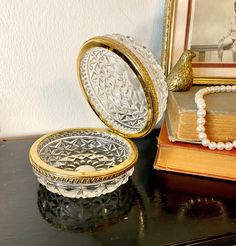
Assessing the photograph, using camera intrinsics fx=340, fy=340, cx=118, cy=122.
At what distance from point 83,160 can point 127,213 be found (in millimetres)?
164

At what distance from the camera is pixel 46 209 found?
463 millimetres

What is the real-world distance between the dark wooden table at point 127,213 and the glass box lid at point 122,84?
0.32 ft

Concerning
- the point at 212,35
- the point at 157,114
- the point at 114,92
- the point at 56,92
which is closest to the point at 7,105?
the point at 56,92

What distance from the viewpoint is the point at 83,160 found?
1.96ft

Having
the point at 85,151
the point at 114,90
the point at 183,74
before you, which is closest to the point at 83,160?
the point at 85,151

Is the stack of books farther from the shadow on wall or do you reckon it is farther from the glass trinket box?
the shadow on wall

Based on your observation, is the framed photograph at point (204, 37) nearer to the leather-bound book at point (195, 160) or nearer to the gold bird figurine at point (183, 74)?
the gold bird figurine at point (183, 74)

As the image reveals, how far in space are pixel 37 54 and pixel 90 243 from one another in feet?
1.24

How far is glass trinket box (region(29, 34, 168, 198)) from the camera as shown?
0.45 meters

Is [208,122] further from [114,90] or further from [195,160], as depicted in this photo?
[114,90]

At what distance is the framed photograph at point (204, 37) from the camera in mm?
641

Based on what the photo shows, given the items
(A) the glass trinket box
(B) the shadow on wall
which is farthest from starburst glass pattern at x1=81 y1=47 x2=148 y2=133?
(B) the shadow on wall

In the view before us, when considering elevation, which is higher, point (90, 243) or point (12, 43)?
point (12, 43)

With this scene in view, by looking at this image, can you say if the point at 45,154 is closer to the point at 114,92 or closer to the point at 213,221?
the point at 114,92
